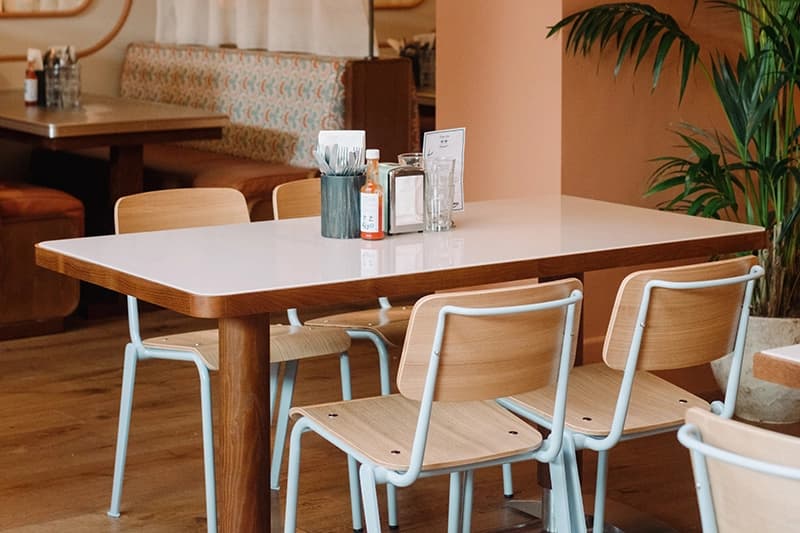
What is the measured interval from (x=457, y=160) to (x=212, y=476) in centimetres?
97

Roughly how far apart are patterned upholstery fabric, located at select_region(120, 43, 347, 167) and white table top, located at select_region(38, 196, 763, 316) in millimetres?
2723

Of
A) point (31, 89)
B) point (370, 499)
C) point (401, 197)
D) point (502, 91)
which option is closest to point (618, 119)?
point (502, 91)

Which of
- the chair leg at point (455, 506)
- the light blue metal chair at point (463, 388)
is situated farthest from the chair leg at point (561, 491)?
the chair leg at point (455, 506)

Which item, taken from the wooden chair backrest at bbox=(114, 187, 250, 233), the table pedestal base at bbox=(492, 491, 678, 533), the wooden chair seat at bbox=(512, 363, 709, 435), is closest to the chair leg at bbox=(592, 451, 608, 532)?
the wooden chair seat at bbox=(512, 363, 709, 435)

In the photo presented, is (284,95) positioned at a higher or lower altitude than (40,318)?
higher

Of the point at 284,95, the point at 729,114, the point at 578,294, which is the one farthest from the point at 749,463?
the point at 284,95

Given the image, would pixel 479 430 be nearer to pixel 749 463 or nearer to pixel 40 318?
pixel 749 463

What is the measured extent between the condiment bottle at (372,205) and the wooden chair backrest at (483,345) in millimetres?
614

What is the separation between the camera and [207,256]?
2781 mm

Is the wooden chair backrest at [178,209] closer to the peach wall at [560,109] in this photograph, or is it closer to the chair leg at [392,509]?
the chair leg at [392,509]

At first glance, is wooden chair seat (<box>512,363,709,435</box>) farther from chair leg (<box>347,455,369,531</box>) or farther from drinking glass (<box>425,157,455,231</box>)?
chair leg (<box>347,455,369,531</box>)

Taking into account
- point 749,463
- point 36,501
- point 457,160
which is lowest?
point 36,501

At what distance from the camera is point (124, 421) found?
3359 millimetres

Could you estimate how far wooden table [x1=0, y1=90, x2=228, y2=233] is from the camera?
534 centimetres
